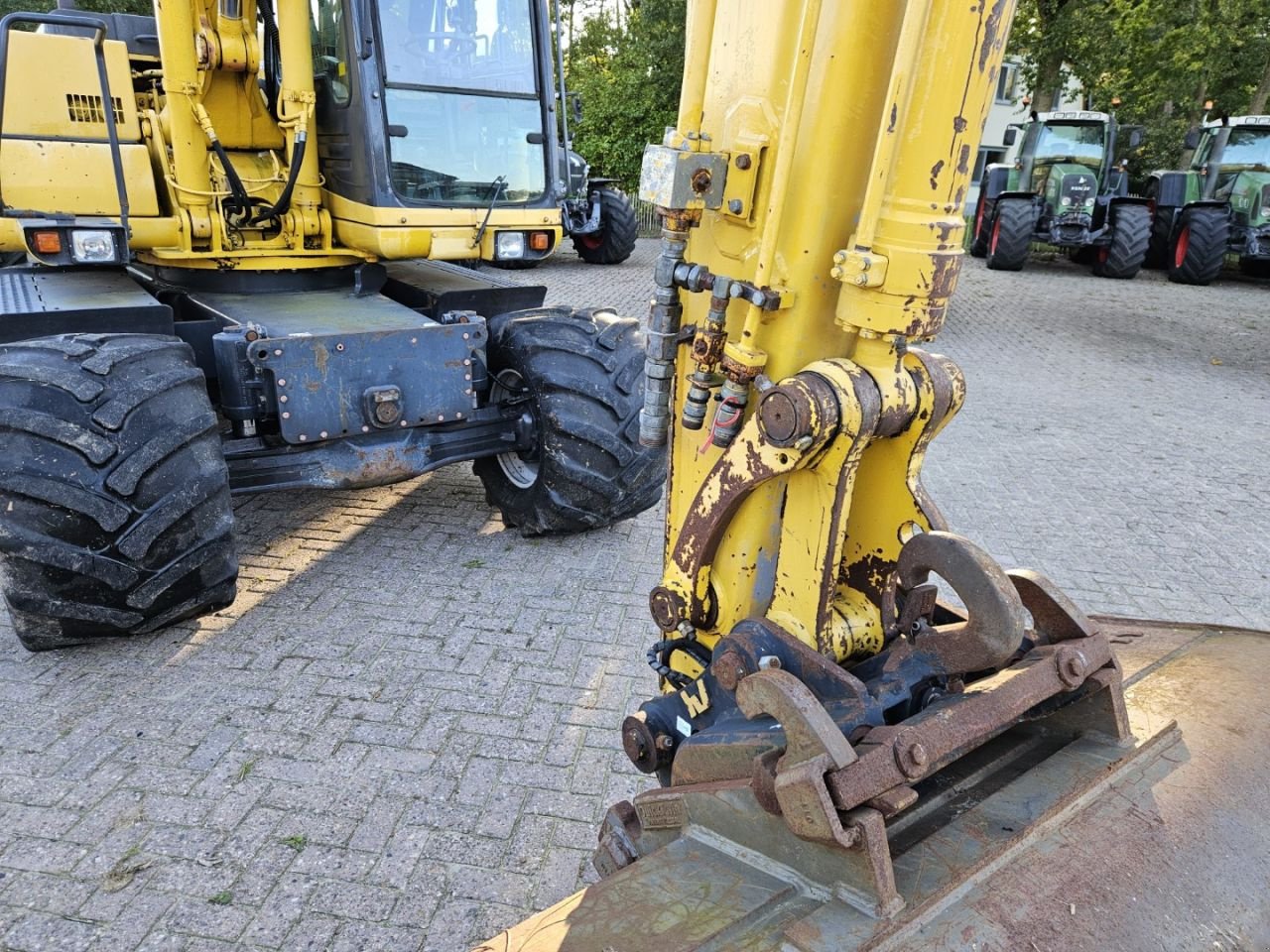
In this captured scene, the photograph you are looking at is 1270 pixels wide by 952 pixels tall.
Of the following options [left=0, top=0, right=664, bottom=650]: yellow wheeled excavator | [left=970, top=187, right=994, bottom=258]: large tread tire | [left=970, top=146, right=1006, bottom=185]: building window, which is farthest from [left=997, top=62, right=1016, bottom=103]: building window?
[left=0, top=0, right=664, bottom=650]: yellow wheeled excavator

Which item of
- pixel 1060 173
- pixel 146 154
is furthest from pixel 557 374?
pixel 1060 173

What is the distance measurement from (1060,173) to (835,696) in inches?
632

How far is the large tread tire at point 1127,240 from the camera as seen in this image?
1485 centimetres

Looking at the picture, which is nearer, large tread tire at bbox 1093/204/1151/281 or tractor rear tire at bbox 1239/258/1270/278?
large tread tire at bbox 1093/204/1151/281

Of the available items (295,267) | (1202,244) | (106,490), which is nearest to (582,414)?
(295,267)

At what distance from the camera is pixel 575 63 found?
2397 centimetres

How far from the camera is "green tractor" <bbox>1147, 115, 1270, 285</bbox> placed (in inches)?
559

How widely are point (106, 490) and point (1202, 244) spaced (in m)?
16.4

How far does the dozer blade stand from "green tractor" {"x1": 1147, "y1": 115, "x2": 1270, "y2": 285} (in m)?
15.5

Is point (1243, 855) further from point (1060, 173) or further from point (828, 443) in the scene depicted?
point (1060, 173)

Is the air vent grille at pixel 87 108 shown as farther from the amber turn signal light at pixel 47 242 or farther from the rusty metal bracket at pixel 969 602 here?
the rusty metal bracket at pixel 969 602

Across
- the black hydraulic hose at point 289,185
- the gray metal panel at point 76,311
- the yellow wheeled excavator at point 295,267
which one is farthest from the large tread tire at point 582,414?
the gray metal panel at point 76,311

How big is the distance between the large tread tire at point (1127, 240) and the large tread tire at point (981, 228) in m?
2.06

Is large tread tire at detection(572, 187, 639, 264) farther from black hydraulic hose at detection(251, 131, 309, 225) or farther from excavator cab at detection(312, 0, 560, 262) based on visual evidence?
black hydraulic hose at detection(251, 131, 309, 225)
